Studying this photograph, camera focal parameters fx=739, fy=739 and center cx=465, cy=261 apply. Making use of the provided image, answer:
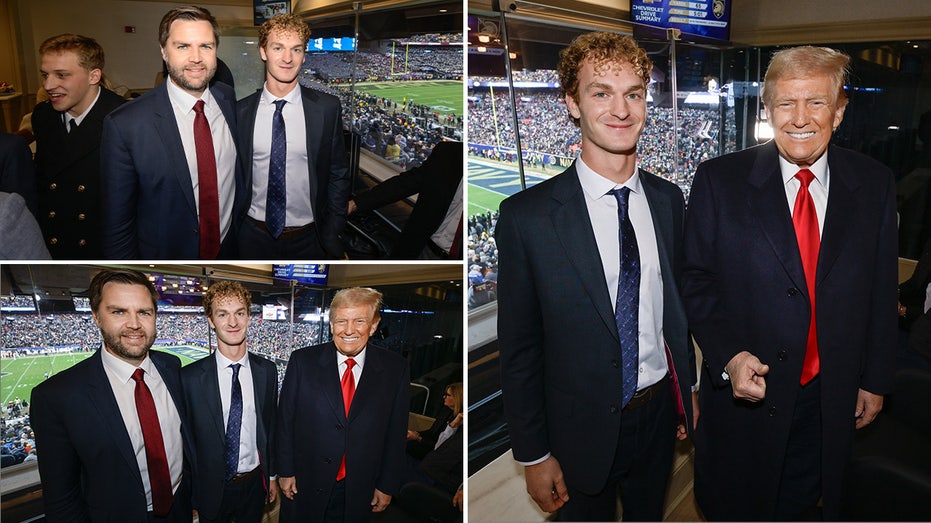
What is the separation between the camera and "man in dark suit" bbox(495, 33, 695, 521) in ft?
6.36

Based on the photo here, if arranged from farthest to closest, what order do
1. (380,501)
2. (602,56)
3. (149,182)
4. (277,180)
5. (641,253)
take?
(380,501) < (277,180) < (149,182) < (641,253) < (602,56)

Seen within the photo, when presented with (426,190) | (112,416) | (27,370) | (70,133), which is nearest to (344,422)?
(112,416)

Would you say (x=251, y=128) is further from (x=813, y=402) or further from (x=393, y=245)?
(x=813, y=402)

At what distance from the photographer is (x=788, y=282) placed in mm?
2041

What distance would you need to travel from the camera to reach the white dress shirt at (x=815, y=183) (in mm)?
2062

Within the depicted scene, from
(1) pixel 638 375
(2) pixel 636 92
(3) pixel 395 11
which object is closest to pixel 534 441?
(1) pixel 638 375

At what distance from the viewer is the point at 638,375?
6.72 feet

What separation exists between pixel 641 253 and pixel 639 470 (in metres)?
0.64

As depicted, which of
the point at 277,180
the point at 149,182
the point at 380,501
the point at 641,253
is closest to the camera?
the point at 641,253

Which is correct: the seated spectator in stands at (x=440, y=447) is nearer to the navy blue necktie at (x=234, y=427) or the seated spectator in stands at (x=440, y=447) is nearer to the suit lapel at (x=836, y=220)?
the navy blue necktie at (x=234, y=427)

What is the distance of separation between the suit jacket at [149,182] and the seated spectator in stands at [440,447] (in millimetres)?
942

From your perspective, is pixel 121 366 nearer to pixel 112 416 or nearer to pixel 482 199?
pixel 112 416

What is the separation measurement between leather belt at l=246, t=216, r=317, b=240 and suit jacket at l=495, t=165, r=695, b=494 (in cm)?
68

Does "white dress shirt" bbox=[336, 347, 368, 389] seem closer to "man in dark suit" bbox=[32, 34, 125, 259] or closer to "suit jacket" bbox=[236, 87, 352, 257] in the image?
"suit jacket" bbox=[236, 87, 352, 257]
